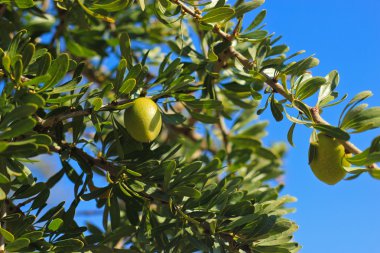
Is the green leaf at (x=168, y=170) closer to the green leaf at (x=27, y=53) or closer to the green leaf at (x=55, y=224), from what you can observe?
the green leaf at (x=55, y=224)

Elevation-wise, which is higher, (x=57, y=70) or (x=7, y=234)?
(x=57, y=70)

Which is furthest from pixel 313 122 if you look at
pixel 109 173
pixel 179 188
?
pixel 109 173

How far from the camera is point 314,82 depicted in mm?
1538

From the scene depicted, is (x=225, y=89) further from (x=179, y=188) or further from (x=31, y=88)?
(x=31, y=88)

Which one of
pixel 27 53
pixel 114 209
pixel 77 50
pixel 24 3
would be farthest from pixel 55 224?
pixel 77 50

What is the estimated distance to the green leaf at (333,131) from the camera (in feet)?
4.72

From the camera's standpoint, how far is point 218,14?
5.35ft

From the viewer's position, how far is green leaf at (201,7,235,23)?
1.61 metres

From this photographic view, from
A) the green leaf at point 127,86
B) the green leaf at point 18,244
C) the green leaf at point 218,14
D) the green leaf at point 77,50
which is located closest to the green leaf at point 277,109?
the green leaf at point 218,14

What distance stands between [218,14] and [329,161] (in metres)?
0.54

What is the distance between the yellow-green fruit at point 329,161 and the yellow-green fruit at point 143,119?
461 millimetres

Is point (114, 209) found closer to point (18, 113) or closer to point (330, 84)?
point (18, 113)

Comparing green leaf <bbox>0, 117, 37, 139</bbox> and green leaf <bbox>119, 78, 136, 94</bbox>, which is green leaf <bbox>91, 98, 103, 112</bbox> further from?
green leaf <bbox>0, 117, 37, 139</bbox>

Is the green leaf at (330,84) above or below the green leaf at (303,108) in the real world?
above
